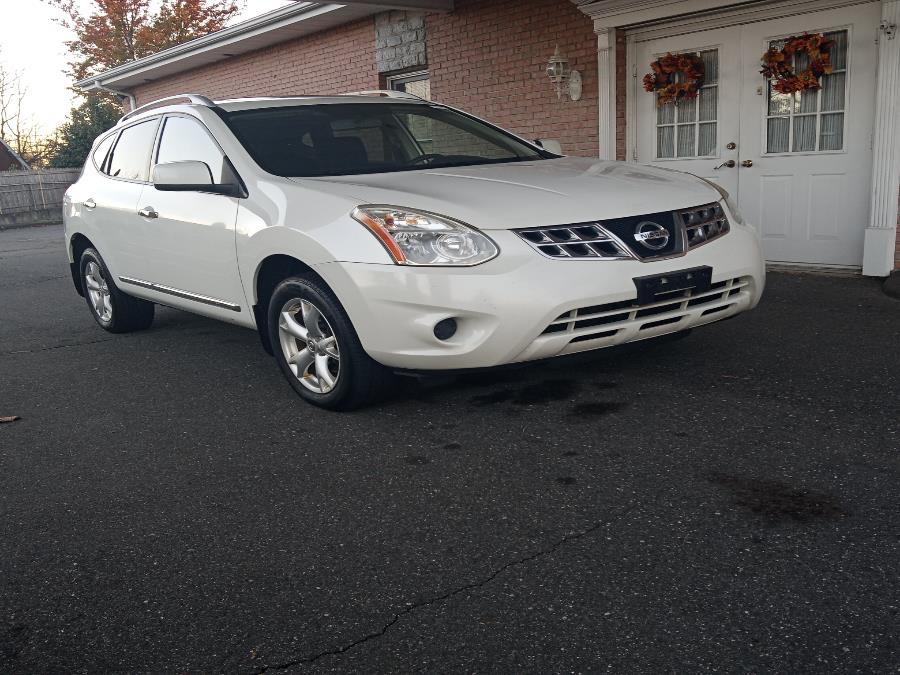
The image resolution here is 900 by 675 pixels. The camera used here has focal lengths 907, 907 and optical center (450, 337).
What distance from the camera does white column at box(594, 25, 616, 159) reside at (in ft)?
30.2

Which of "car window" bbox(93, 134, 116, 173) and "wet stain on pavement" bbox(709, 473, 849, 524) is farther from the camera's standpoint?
"car window" bbox(93, 134, 116, 173)

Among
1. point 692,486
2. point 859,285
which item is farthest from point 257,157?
point 859,285

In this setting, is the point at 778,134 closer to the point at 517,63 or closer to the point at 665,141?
the point at 665,141

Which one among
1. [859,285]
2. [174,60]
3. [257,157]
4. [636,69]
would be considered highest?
[174,60]

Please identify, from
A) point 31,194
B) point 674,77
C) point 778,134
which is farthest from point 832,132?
point 31,194

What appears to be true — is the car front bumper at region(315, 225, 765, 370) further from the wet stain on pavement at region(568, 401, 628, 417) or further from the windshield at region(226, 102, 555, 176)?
the windshield at region(226, 102, 555, 176)

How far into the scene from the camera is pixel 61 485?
12.5 feet

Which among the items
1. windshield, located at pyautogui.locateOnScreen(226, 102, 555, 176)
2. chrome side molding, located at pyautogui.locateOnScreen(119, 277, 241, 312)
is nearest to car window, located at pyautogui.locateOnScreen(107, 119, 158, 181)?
chrome side molding, located at pyautogui.locateOnScreen(119, 277, 241, 312)

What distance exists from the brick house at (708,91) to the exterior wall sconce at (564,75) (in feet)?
0.11

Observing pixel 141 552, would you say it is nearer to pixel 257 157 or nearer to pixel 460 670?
pixel 460 670

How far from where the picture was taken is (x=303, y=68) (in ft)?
47.0

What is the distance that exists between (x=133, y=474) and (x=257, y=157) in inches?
72.3

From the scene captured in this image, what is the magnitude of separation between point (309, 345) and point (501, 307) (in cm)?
117

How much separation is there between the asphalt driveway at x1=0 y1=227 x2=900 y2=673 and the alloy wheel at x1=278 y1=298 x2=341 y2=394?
0.19 meters
